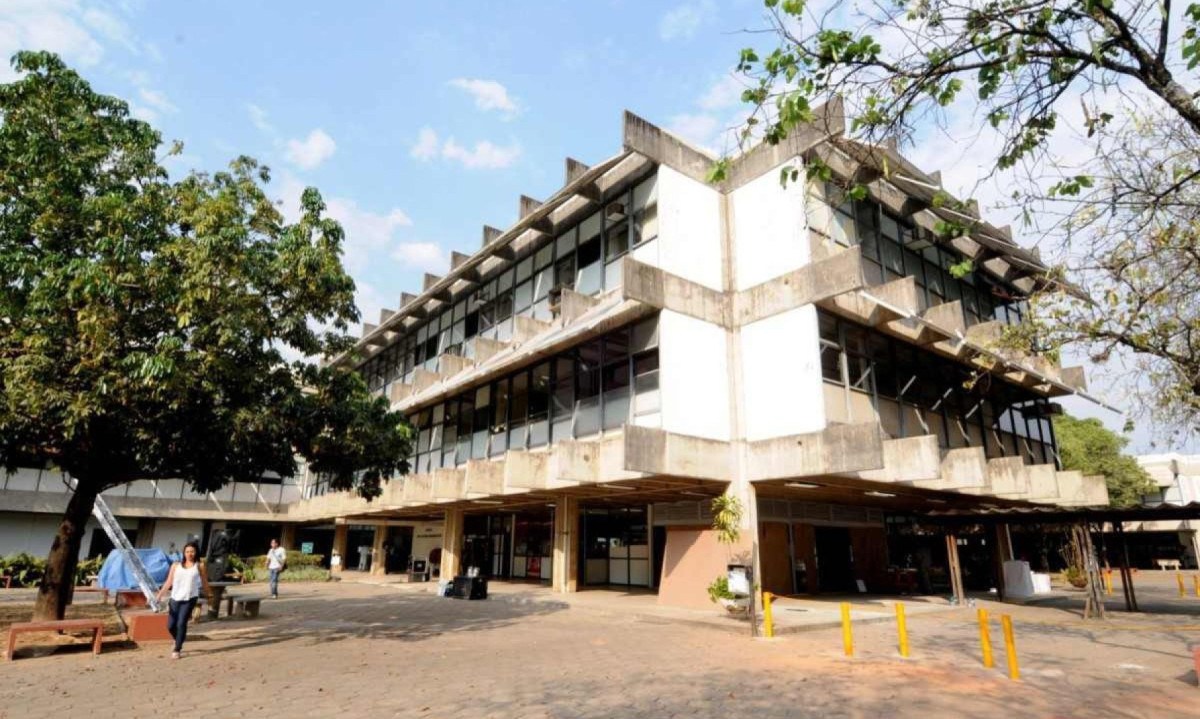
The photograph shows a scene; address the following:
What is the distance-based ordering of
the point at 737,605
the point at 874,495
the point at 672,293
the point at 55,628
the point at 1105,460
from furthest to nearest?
1. the point at 1105,460
2. the point at 874,495
3. the point at 672,293
4. the point at 737,605
5. the point at 55,628

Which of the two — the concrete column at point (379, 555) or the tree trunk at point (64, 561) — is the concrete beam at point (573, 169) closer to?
the tree trunk at point (64, 561)

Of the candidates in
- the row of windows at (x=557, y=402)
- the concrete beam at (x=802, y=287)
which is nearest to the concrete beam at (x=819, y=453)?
the row of windows at (x=557, y=402)

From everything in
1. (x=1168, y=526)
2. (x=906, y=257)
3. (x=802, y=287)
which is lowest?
(x=1168, y=526)

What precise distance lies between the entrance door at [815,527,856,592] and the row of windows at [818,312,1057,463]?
184 inches

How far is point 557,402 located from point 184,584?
11894 millimetres

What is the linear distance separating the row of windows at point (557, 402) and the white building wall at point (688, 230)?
199 centimetres

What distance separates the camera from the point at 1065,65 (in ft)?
20.6

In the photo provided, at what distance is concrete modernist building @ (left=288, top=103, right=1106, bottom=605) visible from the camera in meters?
16.1

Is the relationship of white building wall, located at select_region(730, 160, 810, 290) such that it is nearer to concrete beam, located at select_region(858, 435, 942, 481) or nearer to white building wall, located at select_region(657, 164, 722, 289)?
white building wall, located at select_region(657, 164, 722, 289)

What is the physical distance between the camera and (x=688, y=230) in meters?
18.2

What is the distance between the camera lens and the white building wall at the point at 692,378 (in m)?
16.3

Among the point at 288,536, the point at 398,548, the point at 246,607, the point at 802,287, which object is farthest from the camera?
the point at 288,536

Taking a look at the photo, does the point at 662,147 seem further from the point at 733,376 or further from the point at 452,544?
the point at 452,544

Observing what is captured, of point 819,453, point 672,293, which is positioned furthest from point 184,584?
point 819,453
